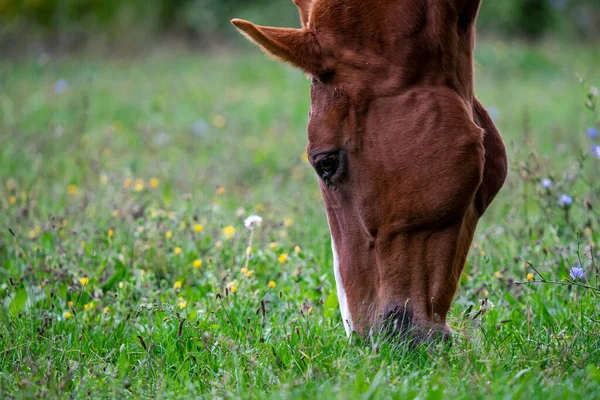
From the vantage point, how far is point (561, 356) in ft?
7.68

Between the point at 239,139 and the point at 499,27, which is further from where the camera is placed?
the point at 499,27

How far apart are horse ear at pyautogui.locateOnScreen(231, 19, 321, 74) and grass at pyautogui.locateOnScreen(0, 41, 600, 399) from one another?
95 centimetres

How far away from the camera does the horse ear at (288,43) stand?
7.53 feet

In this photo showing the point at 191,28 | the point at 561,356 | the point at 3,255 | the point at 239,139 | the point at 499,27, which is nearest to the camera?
the point at 561,356

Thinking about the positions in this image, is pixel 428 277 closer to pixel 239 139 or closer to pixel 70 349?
pixel 70 349

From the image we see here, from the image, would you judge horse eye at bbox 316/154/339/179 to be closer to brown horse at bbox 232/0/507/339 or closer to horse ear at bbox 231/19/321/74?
brown horse at bbox 232/0/507/339

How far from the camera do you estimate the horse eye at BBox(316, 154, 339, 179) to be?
95.2 inches

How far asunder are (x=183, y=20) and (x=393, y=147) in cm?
1716

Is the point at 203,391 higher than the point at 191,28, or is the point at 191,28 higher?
the point at 203,391

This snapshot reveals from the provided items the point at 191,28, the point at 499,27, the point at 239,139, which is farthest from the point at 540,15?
the point at 239,139

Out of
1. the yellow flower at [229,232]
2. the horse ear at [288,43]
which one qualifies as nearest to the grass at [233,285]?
the yellow flower at [229,232]

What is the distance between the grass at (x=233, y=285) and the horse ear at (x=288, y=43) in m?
0.95

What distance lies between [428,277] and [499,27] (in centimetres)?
1549

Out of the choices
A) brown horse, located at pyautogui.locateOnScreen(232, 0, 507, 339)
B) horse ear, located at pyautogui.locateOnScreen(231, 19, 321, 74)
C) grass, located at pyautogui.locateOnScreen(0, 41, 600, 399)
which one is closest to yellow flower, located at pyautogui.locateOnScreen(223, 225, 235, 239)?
grass, located at pyautogui.locateOnScreen(0, 41, 600, 399)
